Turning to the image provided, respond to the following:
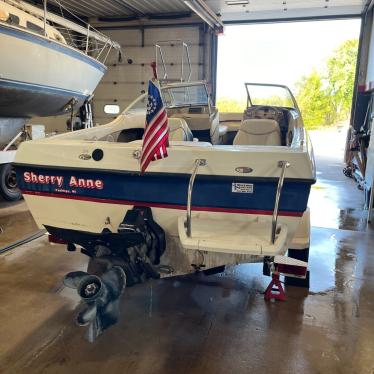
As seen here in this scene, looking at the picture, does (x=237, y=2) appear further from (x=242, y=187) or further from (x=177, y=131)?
(x=242, y=187)

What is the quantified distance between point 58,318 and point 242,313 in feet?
3.82

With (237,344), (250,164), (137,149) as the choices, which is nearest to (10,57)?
(137,149)

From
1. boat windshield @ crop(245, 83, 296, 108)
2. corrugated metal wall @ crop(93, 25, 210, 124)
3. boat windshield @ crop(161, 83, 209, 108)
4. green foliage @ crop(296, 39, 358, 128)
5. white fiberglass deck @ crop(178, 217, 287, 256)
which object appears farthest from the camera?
green foliage @ crop(296, 39, 358, 128)

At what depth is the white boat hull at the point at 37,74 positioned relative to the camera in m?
4.34

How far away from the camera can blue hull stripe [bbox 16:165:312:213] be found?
6.28ft

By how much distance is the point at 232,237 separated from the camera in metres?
1.83

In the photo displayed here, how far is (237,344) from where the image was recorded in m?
1.98

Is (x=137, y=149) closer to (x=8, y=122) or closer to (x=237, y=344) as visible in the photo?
(x=237, y=344)

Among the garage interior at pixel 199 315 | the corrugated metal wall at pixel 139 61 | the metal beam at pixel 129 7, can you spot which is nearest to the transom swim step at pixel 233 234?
the garage interior at pixel 199 315

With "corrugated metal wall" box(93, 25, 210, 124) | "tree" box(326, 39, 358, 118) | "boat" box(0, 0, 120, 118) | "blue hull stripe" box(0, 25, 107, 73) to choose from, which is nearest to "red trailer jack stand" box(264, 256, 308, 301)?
"boat" box(0, 0, 120, 118)

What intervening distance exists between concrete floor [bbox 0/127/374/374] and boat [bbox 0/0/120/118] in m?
2.39

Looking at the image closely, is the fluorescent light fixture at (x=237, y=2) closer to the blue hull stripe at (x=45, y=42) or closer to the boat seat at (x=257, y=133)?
the blue hull stripe at (x=45, y=42)

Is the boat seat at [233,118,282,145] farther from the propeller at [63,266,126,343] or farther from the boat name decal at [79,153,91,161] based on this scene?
the propeller at [63,266,126,343]

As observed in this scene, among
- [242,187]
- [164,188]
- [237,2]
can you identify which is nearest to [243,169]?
[242,187]
